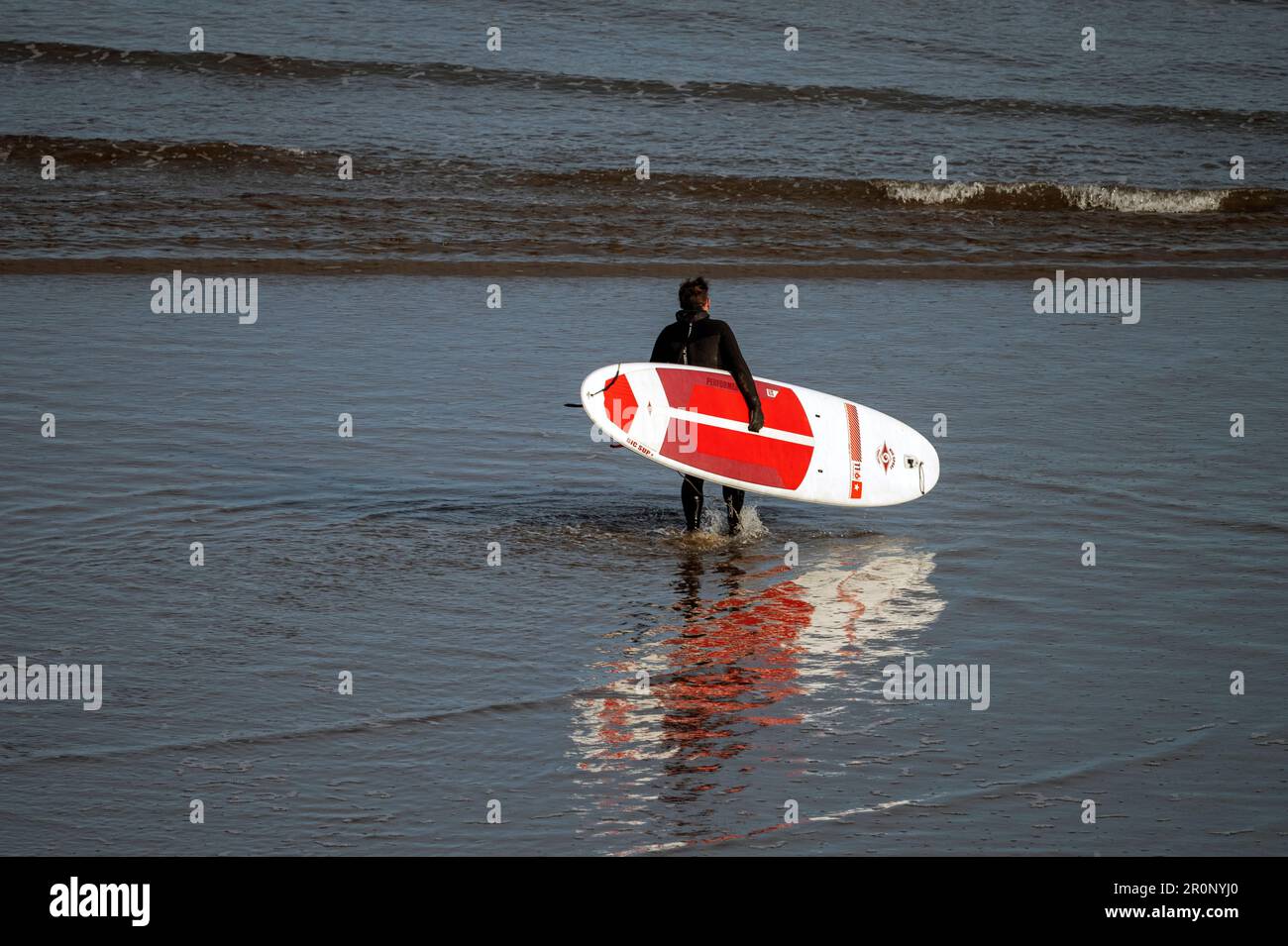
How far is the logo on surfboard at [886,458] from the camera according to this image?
10367 millimetres

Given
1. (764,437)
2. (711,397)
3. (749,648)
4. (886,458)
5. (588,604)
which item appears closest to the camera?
(749,648)

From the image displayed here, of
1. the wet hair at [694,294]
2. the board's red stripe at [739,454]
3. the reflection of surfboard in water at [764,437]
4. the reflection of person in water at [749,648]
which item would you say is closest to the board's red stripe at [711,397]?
the reflection of surfboard in water at [764,437]

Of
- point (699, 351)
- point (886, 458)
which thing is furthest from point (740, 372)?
point (886, 458)

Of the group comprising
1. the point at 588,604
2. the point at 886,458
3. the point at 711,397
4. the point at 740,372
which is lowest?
the point at 588,604

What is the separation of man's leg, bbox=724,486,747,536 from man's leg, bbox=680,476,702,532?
0.22 metres

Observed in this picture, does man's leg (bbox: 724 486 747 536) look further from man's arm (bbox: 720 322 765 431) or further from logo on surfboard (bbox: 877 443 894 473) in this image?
logo on surfboard (bbox: 877 443 894 473)

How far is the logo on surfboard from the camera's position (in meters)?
10.4

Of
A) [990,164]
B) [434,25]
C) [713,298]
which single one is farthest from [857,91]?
[713,298]

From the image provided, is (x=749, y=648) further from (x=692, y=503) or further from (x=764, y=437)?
(x=764, y=437)

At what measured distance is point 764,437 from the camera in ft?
33.3

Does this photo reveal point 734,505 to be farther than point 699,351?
Yes

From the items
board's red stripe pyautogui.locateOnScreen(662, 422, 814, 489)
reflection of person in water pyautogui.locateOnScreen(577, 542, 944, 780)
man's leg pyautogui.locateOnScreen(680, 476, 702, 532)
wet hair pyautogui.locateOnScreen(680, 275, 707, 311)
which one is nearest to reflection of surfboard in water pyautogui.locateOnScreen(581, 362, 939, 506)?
board's red stripe pyautogui.locateOnScreen(662, 422, 814, 489)

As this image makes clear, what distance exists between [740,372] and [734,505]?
0.89m

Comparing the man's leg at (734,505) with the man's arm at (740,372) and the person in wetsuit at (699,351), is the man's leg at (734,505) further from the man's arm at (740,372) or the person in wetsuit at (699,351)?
the man's arm at (740,372)
